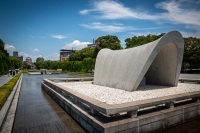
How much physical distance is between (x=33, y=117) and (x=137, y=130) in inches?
219

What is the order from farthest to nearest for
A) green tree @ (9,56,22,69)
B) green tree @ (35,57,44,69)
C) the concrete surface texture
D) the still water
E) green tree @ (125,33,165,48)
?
green tree @ (35,57,44,69) → green tree @ (9,56,22,69) → green tree @ (125,33,165,48) → the concrete surface texture → the still water

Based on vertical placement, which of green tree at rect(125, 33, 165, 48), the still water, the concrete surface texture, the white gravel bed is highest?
green tree at rect(125, 33, 165, 48)

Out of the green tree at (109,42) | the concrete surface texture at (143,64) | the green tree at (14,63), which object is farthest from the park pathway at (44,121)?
the green tree at (14,63)

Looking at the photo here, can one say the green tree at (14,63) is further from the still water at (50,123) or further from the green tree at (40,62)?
the still water at (50,123)

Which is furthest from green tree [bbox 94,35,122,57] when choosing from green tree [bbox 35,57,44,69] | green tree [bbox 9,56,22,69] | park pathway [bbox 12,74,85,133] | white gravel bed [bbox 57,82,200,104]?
green tree [bbox 35,57,44,69]

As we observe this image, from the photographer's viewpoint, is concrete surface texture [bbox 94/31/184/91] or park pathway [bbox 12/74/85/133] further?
concrete surface texture [bbox 94/31/184/91]

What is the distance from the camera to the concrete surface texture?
38.1ft

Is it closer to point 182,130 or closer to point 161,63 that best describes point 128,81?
point 161,63

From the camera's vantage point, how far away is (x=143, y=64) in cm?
1149

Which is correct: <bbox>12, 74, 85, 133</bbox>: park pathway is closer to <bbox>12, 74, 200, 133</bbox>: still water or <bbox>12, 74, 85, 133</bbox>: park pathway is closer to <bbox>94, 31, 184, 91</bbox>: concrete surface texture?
<bbox>12, 74, 200, 133</bbox>: still water

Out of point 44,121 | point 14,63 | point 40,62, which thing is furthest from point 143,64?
point 40,62

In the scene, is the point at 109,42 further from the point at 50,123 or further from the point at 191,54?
the point at 50,123

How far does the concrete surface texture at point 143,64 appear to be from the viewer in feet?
38.1

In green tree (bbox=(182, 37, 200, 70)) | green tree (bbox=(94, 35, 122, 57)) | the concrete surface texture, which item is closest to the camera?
the concrete surface texture
